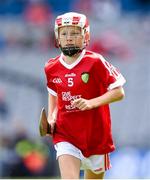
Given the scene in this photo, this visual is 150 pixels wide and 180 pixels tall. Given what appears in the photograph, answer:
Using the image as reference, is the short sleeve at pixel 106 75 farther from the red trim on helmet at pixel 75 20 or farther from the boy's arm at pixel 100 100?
the red trim on helmet at pixel 75 20

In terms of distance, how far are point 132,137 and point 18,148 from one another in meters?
2.18

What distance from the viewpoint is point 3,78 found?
54.0 ft

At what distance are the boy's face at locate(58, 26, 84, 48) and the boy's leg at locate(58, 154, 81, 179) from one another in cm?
85

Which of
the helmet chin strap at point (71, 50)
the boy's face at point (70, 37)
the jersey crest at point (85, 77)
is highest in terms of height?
the boy's face at point (70, 37)

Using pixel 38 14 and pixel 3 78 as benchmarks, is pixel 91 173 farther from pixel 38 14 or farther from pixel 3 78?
pixel 38 14

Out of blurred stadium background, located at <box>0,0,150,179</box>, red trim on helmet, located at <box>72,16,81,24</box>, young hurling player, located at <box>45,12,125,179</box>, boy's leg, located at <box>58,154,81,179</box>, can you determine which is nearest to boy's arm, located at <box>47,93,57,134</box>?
young hurling player, located at <box>45,12,125,179</box>

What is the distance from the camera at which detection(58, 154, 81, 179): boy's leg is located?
6.64 metres

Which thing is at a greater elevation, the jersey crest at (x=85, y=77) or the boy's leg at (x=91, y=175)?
the jersey crest at (x=85, y=77)

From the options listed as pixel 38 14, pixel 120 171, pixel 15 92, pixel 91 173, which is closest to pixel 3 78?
pixel 15 92

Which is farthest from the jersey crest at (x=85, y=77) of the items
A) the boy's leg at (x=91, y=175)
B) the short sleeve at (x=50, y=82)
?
the boy's leg at (x=91, y=175)

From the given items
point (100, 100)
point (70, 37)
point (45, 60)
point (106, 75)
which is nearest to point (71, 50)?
point (70, 37)

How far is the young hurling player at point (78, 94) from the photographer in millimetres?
6738

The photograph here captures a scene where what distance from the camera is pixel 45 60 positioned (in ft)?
55.4

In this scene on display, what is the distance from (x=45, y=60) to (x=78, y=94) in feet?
33.3
